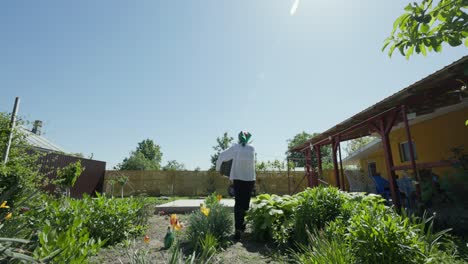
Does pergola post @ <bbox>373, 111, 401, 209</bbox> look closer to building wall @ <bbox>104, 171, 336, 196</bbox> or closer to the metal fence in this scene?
building wall @ <bbox>104, 171, 336, 196</bbox>

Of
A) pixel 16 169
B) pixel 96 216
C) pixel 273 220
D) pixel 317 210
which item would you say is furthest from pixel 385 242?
pixel 16 169

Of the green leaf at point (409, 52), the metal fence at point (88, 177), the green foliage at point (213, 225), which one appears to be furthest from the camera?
the metal fence at point (88, 177)

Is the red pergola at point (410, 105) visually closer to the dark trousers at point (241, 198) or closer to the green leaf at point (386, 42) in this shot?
the green leaf at point (386, 42)

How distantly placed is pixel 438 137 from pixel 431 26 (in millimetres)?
7773

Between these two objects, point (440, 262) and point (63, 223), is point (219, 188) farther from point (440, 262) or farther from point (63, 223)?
point (440, 262)

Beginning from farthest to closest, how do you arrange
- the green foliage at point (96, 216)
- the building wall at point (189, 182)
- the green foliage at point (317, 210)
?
the building wall at point (189, 182) < the green foliage at point (317, 210) < the green foliage at point (96, 216)

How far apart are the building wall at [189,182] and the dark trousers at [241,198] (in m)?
13.3

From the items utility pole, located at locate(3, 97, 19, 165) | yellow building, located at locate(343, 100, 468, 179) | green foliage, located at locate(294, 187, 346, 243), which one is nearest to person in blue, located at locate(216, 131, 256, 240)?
green foliage, located at locate(294, 187, 346, 243)

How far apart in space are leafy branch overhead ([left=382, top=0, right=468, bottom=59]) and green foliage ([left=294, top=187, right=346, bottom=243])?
200 centimetres

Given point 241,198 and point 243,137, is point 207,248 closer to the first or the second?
point 241,198

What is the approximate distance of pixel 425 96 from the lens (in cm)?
492

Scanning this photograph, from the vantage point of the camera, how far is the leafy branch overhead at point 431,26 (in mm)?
1368

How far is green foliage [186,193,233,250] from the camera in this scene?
10.2 ft

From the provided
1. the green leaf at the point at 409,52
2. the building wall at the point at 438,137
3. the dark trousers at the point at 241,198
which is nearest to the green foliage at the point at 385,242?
the green leaf at the point at 409,52
